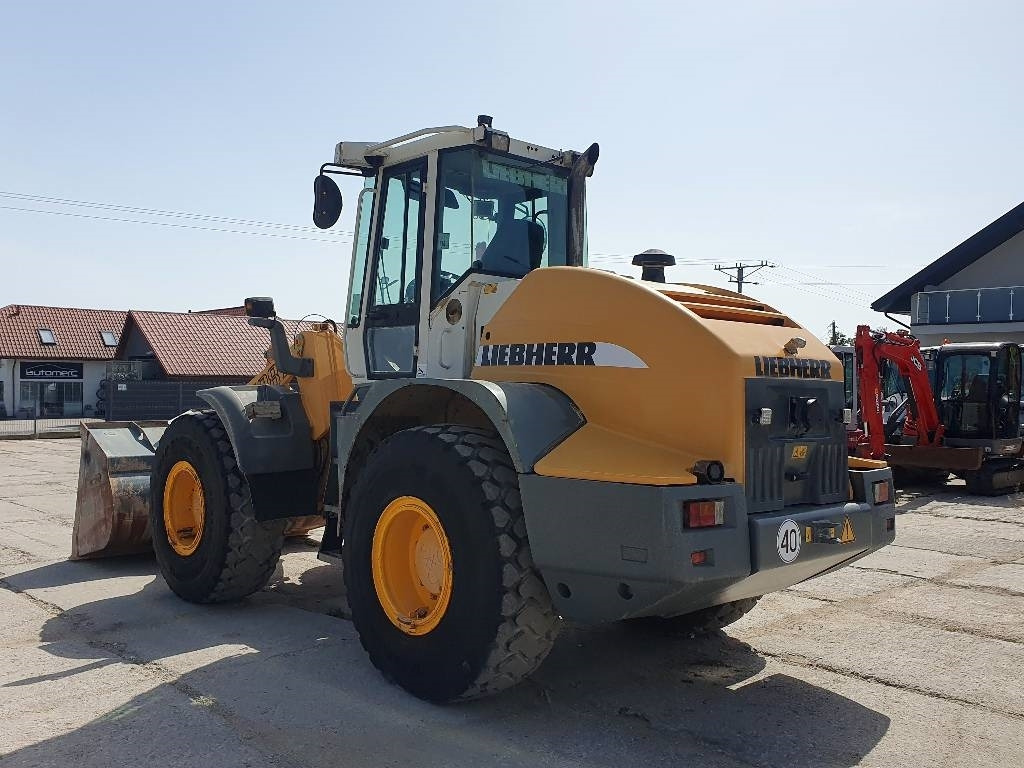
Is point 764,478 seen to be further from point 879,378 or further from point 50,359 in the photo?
point 50,359

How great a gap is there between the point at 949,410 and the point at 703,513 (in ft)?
42.3


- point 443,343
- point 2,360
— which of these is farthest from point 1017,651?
point 2,360

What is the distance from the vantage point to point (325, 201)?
5562 mm

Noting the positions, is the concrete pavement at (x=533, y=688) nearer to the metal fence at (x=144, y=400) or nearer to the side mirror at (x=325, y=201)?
the side mirror at (x=325, y=201)

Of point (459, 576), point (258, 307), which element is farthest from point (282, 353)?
point (459, 576)

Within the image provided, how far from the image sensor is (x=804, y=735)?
4.14 meters

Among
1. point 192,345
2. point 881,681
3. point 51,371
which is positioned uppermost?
point 192,345

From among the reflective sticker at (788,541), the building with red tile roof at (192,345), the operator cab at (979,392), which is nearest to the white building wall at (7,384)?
the building with red tile roof at (192,345)

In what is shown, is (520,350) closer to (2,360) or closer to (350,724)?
(350,724)

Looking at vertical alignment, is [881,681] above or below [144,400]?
below

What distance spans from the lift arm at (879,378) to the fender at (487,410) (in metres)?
10.1

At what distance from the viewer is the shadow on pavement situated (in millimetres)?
3867

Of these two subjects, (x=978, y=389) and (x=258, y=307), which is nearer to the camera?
(x=258, y=307)

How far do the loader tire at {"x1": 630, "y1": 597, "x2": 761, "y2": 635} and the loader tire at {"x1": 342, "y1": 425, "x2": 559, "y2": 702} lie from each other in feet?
5.04
